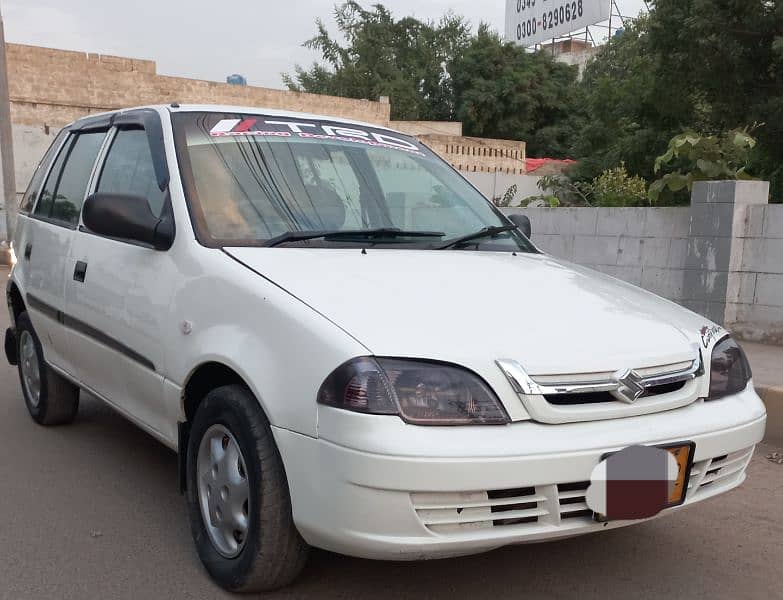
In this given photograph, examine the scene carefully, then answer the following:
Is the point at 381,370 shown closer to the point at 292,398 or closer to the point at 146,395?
the point at 292,398

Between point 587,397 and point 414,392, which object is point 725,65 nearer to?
point 587,397

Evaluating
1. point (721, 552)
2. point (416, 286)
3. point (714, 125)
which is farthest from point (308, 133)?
point (714, 125)

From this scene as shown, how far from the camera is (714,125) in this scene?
16.2m

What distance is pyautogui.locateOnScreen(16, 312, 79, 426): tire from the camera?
4555mm

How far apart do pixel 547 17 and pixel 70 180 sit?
124 feet

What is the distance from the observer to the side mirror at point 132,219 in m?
3.09

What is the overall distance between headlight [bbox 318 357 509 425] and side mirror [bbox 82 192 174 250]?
3.91 feet

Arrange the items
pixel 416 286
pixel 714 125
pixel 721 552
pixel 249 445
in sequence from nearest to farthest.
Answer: pixel 249 445
pixel 416 286
pixel 721 552
pixel 714 125

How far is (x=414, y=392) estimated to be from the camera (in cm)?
223

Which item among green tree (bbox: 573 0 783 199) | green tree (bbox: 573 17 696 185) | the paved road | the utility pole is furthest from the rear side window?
green tree (bbox: 573 17 696 185)

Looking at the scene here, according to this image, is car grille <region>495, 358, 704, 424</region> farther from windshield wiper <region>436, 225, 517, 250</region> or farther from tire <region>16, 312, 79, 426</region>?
tire <region>16, 312, 79, 426</region>

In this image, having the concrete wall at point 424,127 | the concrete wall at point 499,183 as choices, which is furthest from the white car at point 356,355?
the concrete wall at point 424,127

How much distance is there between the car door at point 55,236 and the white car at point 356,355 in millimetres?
181

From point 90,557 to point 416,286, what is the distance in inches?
64.1
